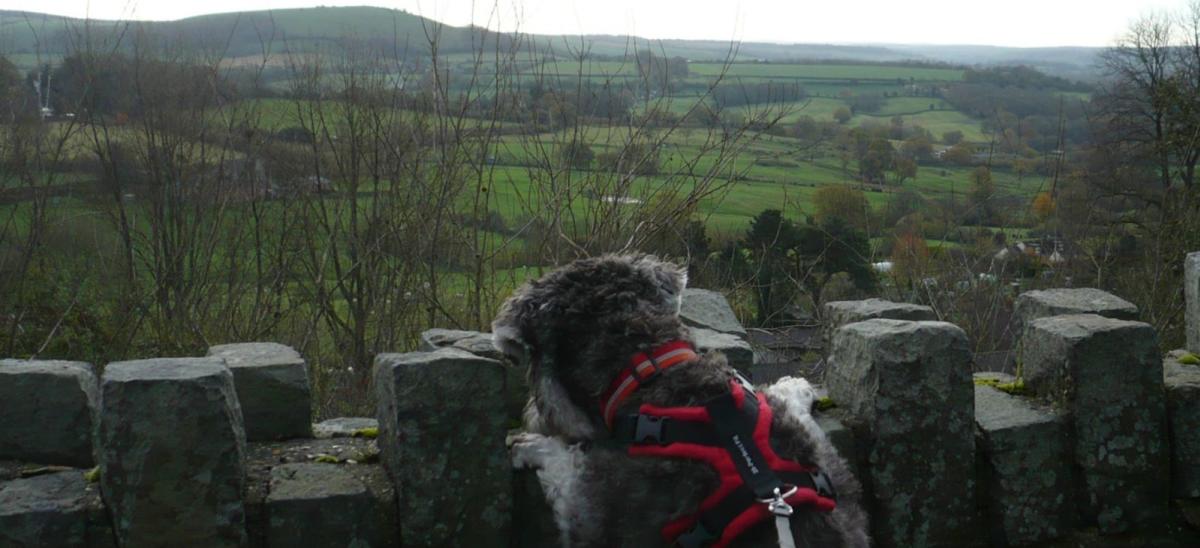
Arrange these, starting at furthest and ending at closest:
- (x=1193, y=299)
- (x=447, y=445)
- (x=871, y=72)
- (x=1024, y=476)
Result: 1. (x=871, y=72)
2. (x=1193, y=299)
3. (x=1024, y=476)
4. (x=447, y=445)

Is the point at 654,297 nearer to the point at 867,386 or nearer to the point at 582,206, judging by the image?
the point at 867,386

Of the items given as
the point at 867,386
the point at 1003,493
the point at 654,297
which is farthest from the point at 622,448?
the point at 1003,493

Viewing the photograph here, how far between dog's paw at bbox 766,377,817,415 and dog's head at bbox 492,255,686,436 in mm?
412

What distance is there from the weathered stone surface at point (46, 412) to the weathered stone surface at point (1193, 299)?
4760 mm

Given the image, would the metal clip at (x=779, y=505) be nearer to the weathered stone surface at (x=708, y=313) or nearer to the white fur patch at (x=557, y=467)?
the white fur patch at (x=557, y=467)

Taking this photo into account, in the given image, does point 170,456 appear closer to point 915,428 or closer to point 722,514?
point 722,514

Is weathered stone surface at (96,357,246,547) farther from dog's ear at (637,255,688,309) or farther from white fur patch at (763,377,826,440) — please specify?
white fur patch at (763,377,826,440)

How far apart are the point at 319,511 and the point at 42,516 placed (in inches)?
32.6

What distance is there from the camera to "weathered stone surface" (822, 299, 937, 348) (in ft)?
15.3

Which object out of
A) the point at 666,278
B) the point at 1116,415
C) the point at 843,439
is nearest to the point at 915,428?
the point at 843,439

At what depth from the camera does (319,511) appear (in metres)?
3.55

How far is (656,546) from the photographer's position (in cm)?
330

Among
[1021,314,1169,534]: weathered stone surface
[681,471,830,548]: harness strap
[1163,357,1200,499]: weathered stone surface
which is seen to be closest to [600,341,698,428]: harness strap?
[681,471,830,548]: harness strap

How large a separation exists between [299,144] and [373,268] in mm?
1300
